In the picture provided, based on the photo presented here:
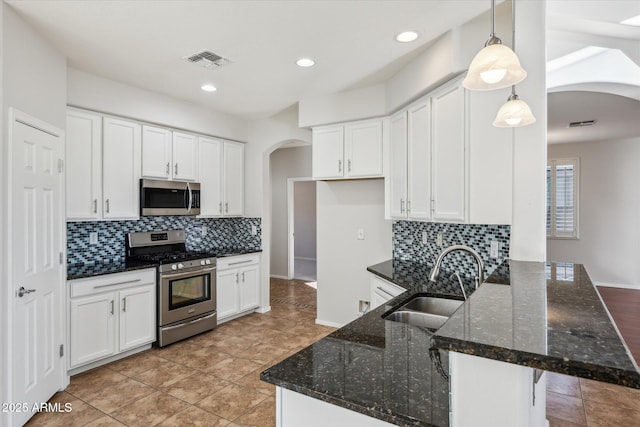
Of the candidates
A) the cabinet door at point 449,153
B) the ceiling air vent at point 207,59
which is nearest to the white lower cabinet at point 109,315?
the ceiling air vent at point 207,59

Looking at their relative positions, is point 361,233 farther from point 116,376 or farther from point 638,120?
point 638,120

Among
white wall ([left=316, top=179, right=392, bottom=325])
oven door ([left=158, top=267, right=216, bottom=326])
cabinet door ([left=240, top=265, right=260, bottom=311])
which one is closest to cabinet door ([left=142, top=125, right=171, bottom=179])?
oven door ([left=158, top=267, right=216, bottom=326])

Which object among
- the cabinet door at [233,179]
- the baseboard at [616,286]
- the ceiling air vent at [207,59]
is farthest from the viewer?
the baseboard at [616,286]

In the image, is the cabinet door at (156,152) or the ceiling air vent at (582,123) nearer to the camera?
the cabinet door at (156,152)

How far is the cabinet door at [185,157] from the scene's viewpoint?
13.8 ft

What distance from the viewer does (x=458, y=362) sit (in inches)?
Answer: 30.7

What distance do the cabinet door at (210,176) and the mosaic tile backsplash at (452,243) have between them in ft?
7.74

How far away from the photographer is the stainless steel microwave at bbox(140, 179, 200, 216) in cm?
380

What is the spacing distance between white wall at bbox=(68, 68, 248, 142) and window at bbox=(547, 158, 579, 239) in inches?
249

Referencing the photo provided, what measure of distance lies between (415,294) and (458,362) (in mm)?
1652

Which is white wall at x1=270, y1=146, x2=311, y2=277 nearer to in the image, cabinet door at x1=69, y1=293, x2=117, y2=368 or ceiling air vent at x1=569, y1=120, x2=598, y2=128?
cabinet door at x1=69, y1=293, x2=117, y2=368

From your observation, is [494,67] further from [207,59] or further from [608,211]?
[608,211]

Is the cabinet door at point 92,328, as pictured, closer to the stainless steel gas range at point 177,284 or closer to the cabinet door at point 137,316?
the cabinet door at point 137,316

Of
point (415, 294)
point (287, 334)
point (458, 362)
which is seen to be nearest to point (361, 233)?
point (287, 334)
